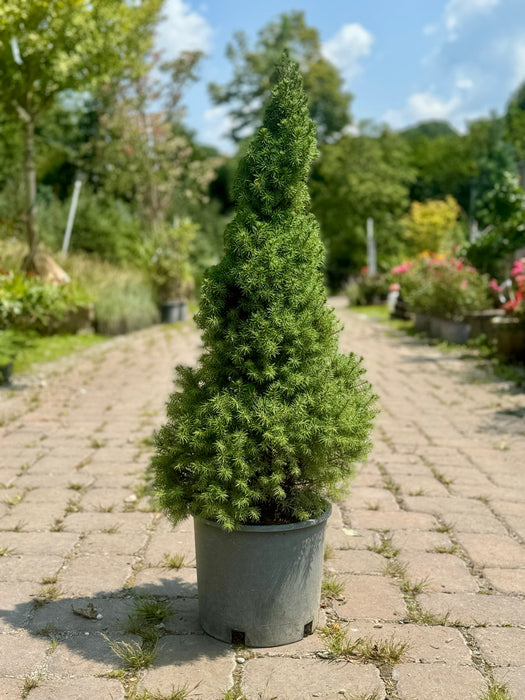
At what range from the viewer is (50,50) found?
10.4 metres

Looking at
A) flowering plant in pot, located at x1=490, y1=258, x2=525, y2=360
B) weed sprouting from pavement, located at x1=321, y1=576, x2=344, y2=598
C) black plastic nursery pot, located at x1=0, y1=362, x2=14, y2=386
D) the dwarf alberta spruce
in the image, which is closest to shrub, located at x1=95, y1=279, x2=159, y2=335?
black plastic nursery pot, located at x1=0, y1=362, x2=14, y2=386

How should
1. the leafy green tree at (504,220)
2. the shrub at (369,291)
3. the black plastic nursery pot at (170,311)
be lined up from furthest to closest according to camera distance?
1. the shrub at (369,291)
2. the black plastic nursery pot at (170,311)
3. the leafy green tree at (504,220)

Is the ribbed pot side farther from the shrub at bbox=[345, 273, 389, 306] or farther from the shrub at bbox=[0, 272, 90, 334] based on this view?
the shrub at bbox=[345, 273, 389, 306]

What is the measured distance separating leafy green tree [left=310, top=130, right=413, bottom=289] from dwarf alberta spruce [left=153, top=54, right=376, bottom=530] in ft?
116

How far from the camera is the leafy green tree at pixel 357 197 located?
1490 inches

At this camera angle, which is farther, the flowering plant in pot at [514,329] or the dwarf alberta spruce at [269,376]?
the flowering plant in pot at [514,329]

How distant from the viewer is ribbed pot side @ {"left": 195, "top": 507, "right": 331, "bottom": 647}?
101 inches

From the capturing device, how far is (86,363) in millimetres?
9609

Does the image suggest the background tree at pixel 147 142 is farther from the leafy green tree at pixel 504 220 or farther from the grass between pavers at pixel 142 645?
the grass between pavers at pixel 142 645

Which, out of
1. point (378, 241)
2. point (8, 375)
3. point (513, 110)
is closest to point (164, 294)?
point (8, 375)

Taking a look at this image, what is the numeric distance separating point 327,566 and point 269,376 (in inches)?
52.5

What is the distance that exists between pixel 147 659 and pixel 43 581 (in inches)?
35.4

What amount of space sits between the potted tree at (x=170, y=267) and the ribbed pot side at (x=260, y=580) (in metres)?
12.4

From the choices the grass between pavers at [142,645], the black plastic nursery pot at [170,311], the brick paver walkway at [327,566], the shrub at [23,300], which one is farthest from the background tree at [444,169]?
the grass between pavers at [142,645]
